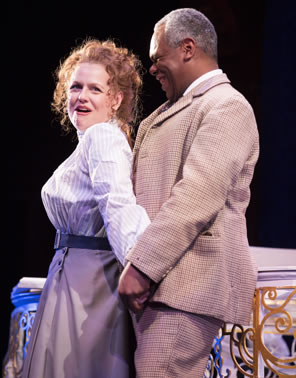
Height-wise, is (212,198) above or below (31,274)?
above

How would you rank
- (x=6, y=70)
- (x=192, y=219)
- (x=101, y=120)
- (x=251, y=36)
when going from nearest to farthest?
(x=192, y=219) → (x=101, y=120) → (x=6, y=70) → (x=251, y=36)

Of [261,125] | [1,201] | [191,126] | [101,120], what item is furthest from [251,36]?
[191,126]

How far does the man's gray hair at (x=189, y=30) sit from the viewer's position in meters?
1.67

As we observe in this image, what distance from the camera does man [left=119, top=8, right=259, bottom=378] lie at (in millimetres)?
1395

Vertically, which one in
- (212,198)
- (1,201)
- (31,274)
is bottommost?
(31,274)

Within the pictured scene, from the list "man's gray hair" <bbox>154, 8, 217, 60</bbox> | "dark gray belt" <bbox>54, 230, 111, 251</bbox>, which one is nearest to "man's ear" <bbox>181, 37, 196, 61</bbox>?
"man's gray hair" <bbox>154, 8, 217, 60</bbox>

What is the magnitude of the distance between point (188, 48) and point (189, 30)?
0.05 m

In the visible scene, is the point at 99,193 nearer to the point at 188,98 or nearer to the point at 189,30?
the point at 188,98

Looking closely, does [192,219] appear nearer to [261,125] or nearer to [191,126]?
[191,126]

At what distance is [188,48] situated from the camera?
1.67m

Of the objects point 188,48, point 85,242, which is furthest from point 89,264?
point 188,48

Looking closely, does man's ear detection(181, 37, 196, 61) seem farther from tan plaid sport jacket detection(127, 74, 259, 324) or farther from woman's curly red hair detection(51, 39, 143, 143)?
woman's curly red hair detection(51, 39, 143, 143)

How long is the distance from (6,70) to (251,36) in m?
1.79

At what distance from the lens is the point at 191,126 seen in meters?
1.55
